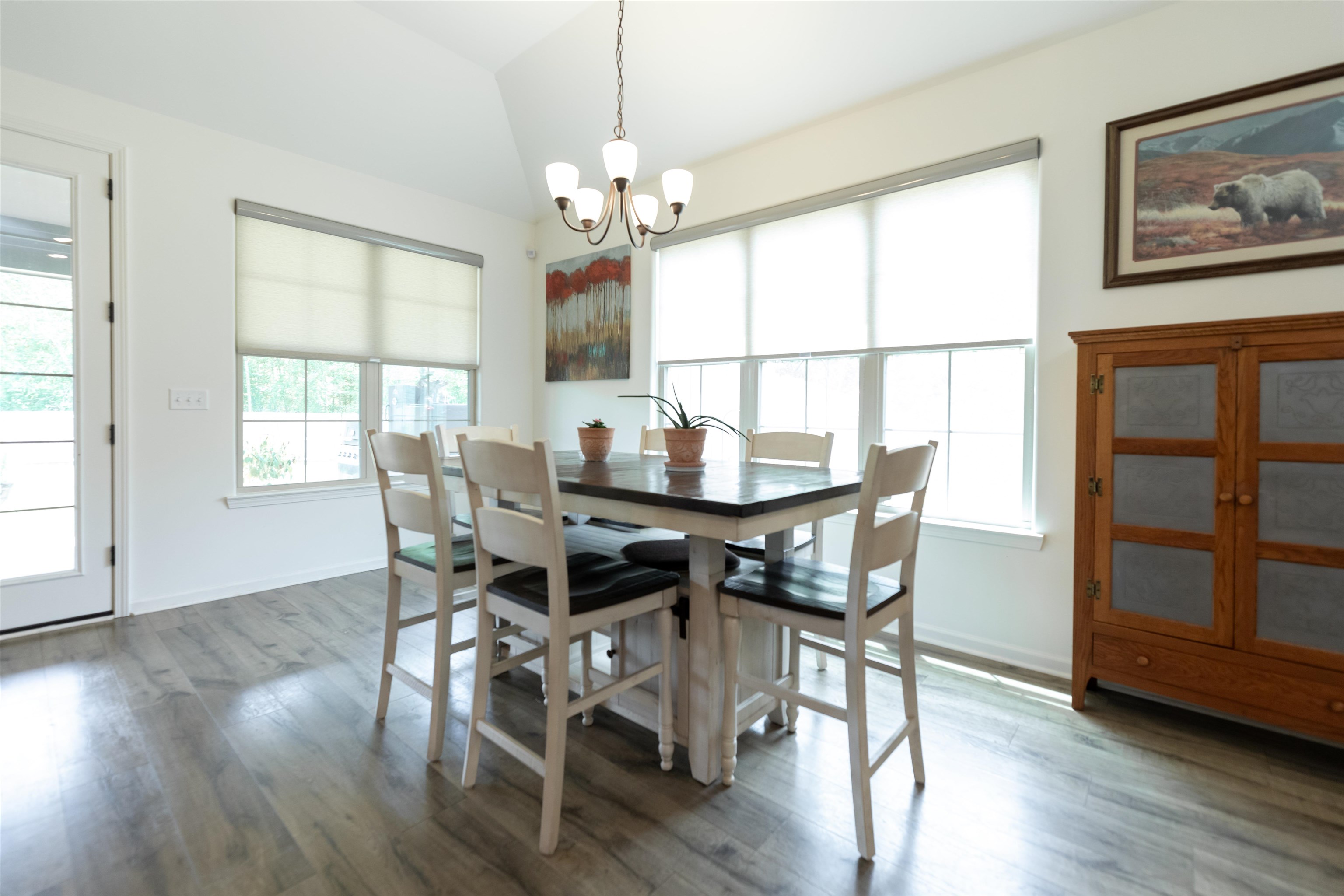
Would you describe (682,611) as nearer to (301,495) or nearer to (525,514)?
(525,514)

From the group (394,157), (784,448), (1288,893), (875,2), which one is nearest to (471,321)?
(394,157)

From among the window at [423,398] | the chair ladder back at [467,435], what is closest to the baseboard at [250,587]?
the window at [423,398]

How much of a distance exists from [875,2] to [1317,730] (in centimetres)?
307

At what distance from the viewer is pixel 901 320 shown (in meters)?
2.90

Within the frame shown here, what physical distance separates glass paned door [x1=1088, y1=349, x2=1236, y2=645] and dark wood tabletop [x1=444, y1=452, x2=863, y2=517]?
0.91 m

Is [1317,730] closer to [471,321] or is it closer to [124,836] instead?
[124,836]

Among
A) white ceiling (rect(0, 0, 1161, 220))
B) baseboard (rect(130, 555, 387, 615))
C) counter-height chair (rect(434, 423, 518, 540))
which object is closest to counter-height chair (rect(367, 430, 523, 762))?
counter-height chair (rect(434, 423, 518, 540))

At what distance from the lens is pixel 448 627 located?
5.80 feet

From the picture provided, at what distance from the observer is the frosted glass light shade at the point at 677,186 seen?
2248mm

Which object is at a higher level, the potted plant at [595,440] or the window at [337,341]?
the window at [337,341]

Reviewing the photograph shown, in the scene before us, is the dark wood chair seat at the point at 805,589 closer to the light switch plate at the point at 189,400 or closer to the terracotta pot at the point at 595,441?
the terracotta pot at the point at 595,441

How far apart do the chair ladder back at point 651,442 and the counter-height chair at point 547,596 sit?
132 centimetres

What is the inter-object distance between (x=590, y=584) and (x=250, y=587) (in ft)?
9.78

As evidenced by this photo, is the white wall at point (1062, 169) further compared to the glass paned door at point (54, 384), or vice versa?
the glass paned door at point (54, 384)
